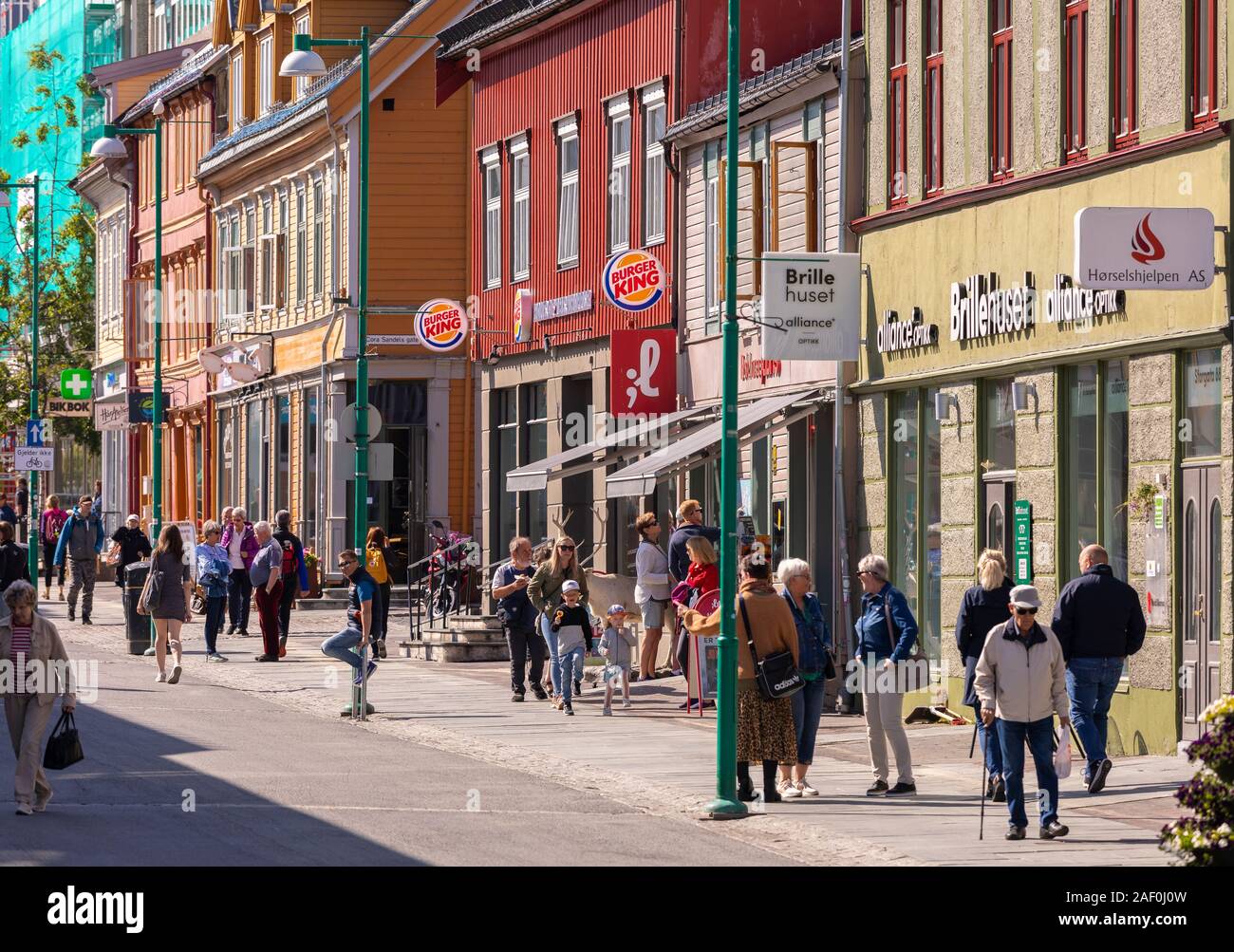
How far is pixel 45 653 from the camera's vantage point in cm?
1650

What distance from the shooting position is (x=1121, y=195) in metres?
20.5

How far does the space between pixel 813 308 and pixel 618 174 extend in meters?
9.47

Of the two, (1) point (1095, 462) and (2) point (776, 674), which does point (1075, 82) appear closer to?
(1) point (1095, 462)

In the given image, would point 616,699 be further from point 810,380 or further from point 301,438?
point 301,438

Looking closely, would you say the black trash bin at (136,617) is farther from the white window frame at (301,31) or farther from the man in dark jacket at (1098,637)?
the white window frame at (301,31)

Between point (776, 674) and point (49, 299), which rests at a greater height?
point (49, 299)

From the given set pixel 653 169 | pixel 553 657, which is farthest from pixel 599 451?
pixel 553 657

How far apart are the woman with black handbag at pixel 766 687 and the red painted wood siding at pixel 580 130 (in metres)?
14.1

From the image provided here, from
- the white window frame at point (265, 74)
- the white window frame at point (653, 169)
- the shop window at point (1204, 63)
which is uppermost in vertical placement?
the white window frame at point (265, 74)

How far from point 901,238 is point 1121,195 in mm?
4352

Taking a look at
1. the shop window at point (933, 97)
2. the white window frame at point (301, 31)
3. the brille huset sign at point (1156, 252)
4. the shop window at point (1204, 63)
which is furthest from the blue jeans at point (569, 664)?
the white window frame at point (301, 31)

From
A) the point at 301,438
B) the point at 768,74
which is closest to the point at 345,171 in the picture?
the point at 301,438

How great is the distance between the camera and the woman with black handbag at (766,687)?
1734 centimetres

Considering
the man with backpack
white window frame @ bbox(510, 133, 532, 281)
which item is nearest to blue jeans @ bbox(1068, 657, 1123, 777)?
the man with backpack
